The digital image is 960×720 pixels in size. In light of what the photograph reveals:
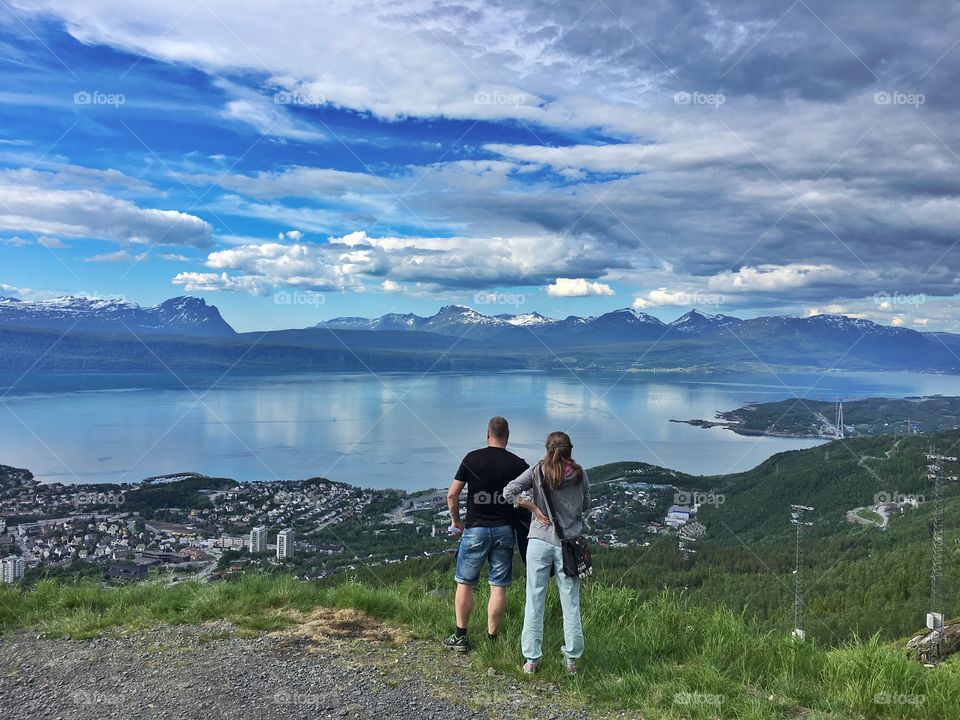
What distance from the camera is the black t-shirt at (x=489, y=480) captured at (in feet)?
17.1

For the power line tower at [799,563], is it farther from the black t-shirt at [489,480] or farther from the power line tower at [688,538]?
the black t-shirt at [489,480]

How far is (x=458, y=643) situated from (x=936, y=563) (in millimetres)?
46846

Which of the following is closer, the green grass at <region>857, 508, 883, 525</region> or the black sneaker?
the black sneaker

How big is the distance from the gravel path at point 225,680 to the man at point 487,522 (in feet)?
1.75

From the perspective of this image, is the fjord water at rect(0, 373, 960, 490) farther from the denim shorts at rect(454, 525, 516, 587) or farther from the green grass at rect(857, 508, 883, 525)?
the denim shorts at rect(454, 525, 516, 587)

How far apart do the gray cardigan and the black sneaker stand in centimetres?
115

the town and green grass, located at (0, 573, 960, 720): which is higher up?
green grass, located at (0, 573, 960, 720)

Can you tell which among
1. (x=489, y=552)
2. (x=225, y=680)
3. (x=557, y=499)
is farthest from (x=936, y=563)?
(x=225, y=680)

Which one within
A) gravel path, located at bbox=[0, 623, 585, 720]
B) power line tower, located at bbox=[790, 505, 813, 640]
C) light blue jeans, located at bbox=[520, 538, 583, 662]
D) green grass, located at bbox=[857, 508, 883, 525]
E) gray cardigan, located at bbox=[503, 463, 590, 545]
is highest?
gray cardigan, located at bbox=[503, 463, 590, 545]

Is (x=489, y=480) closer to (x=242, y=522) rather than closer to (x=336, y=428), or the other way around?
(x=242, y=522)

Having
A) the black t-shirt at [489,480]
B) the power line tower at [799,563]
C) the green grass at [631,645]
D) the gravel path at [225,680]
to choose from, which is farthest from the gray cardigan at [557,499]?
the power line tower at [799,563]

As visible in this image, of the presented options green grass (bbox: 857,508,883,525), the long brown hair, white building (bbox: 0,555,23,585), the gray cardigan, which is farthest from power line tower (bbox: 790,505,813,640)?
white building (bbox: 0,555,23,585)

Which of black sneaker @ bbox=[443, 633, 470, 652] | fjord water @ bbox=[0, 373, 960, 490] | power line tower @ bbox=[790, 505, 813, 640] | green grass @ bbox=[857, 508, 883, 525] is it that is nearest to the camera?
black sneaker @ bbox=[443, 633, 470, 652]

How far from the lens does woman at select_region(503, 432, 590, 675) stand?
4984mm
